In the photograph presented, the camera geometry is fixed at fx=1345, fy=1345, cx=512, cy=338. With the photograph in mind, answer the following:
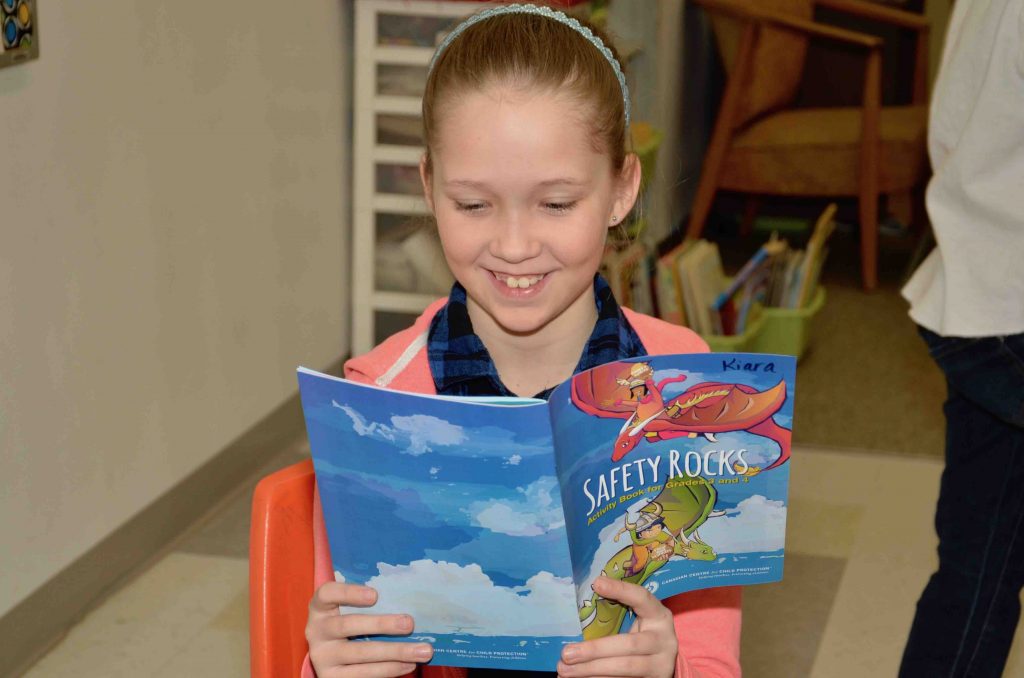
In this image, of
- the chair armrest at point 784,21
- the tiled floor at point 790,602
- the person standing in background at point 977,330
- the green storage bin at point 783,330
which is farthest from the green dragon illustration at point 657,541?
the chair armrest at point 784,21

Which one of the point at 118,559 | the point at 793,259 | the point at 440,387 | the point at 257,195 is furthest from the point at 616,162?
the point at 793,259

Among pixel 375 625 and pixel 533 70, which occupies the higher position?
pixel 533 70

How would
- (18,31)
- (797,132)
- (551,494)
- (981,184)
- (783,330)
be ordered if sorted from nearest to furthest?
(551,494)
(981,184)
(18,31)
(783,330)
(797,132)

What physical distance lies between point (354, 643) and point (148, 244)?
162 centimetres

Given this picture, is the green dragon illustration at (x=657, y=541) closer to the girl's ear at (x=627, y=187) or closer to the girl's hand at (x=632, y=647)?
the girl's hand at (x=632, y=647)

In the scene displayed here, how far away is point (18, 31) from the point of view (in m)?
1.97

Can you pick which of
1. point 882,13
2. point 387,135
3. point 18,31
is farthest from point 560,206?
point 882,13

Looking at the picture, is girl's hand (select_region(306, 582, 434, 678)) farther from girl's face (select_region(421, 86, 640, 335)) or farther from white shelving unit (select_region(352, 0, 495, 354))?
white shelving unit (select_region(352, 0, 495, 354))

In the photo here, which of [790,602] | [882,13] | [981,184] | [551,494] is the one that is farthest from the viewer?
[882,13]

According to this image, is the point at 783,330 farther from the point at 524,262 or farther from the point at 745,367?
the point at 745,367

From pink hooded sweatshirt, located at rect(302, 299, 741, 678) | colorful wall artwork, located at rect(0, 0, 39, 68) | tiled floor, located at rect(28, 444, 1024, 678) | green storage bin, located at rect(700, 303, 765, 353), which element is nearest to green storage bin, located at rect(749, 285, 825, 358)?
green storage bin, located at rect(700, 303, 765, 353)

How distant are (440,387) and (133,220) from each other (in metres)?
1.37

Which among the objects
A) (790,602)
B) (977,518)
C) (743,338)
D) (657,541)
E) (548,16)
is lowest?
(790,602)

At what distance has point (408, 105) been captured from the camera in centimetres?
310
